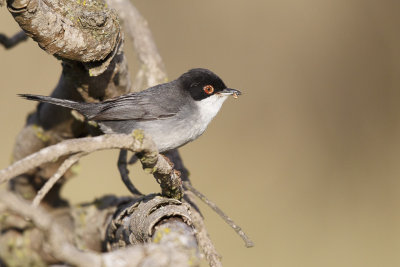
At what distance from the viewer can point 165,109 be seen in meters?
4.11

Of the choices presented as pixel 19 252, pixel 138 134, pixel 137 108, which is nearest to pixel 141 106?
pixel 137 108

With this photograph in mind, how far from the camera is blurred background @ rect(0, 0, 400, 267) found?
236 inches

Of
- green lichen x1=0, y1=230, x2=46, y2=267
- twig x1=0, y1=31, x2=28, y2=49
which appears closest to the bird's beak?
twig x1=0, y1=31, x2=28, y2=49

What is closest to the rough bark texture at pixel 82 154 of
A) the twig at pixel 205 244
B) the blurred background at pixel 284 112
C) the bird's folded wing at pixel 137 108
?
the bird's folded wing at pixel 137 108

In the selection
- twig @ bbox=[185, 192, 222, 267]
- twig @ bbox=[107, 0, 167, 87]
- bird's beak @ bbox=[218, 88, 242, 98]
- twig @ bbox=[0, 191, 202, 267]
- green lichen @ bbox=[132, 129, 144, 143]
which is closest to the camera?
twig @ bbox=[0, 191, 202, 267]

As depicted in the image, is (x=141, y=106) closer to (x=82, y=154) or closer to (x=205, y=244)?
(x=205, y=244)

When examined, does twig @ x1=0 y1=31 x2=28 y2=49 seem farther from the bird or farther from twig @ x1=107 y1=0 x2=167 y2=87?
twig @ x1=107 y1=0 x2=167 y2=87

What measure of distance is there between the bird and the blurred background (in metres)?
1.99

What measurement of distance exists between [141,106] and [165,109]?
8.3 inches

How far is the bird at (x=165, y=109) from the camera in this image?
3.83 meters

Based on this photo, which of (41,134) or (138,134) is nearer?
(138,134)

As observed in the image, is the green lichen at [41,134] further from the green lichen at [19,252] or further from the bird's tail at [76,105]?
the green lichen at [19,252]

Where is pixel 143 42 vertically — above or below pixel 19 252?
above

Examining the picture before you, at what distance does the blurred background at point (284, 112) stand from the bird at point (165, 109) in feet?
6.53
